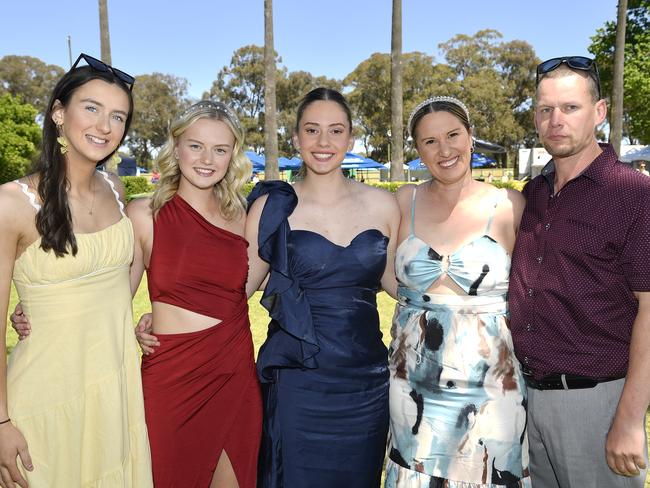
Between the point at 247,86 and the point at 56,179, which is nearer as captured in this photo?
the point at 56,179

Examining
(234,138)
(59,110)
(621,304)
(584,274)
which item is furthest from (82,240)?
(621,304)

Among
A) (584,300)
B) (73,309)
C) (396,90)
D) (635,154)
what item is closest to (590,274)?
(584,300)

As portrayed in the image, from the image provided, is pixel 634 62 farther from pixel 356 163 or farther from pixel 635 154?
pixel 356 163

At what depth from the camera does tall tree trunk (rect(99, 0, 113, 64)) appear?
68.3 feet

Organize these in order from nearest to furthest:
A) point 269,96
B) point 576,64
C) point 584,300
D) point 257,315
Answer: point 584,300, point 576,64, point 257,315, point 269,96

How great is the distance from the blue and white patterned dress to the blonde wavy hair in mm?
1169

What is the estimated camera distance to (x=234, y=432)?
122 inches

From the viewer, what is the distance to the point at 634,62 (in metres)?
23.0

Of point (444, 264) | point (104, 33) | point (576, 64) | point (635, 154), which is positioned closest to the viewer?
point (576, 64)

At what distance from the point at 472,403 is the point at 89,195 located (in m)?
2.16

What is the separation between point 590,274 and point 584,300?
4.8 inches

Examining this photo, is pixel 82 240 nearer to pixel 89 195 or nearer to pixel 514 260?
pixel 89 195

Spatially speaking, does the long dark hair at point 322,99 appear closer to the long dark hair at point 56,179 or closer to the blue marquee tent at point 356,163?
the long dark hair at point 56,179

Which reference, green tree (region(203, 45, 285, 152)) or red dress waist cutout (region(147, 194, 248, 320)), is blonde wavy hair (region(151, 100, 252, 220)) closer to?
red dress waist cutout (region(147, 194, 248, 320))
